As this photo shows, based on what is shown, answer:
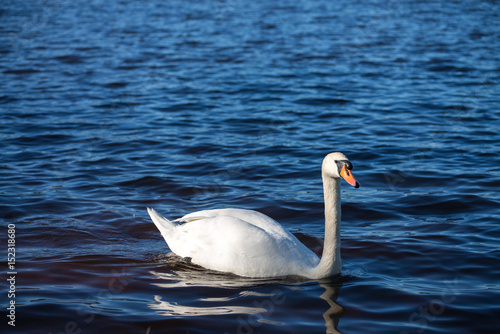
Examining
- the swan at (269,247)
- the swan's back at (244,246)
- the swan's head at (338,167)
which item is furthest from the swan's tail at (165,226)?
the swan's head at (338,167)

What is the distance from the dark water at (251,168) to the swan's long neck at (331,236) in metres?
0.14

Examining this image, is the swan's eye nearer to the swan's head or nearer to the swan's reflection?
the swan's head

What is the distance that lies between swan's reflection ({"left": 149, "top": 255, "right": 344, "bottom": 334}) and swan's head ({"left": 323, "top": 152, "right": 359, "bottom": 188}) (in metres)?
1.10

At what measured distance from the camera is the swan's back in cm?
646

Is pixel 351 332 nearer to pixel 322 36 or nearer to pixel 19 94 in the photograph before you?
pixel 19 94

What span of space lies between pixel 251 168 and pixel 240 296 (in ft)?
14.9

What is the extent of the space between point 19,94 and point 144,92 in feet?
9.37

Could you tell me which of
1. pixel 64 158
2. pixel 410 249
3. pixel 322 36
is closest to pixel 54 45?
pixel 322 36

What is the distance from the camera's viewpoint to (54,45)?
2158 cm

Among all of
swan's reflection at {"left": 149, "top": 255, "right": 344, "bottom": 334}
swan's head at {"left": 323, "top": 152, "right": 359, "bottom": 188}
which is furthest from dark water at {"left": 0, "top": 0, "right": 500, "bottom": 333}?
swan's head at {"left": 323, "top": 152, "right": 359, "bottom": 188}

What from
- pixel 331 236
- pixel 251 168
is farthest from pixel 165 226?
pixel 251 168

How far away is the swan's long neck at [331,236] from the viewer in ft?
21.1

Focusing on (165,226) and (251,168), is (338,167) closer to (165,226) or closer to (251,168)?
(165,226)

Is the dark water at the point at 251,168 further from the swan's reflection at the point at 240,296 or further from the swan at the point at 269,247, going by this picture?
the swan at the point at 269,247
